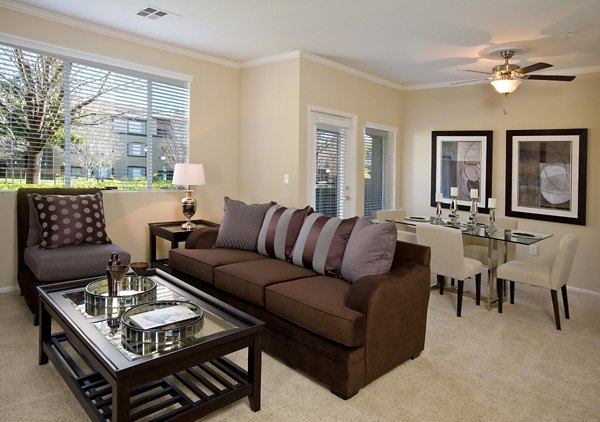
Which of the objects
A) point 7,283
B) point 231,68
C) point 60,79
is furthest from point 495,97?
point 7,283

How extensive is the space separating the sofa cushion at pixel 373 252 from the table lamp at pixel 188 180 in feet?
7.77

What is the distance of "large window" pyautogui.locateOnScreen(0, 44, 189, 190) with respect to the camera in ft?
12.9

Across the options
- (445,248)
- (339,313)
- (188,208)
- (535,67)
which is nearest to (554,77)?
(535,67)

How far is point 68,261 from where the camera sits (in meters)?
3.38

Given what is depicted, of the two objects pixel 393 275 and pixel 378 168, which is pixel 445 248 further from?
pixel 378 168

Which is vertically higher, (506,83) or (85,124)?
(506,83)

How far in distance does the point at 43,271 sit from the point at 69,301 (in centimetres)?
104

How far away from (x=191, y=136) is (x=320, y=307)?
342cm

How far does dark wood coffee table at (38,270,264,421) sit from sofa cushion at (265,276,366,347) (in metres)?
0.41

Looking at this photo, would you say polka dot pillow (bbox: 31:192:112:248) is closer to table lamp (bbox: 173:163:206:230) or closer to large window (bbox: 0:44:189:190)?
large window (bbox: 0:44:189:190)

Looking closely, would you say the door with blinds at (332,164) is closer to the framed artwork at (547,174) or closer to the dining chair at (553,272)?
the framed artwork at (547,174)

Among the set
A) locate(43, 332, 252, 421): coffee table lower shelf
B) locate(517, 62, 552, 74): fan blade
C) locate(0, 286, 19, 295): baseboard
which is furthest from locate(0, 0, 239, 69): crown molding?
locate(517, 62, 552, 74): fan blade

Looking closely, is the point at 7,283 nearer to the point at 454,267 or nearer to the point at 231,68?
the point at 231,68

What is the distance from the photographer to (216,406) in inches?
80.4
